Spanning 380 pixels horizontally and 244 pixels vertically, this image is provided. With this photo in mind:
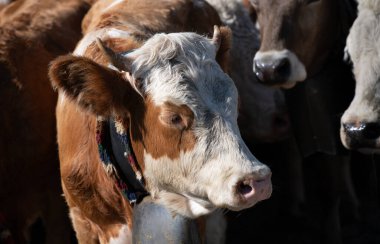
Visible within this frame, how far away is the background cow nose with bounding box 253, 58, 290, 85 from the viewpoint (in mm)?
4812

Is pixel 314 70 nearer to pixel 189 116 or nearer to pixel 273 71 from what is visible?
pixel 273 71

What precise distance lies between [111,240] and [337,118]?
1788mm

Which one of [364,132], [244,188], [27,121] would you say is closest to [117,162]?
[244,188]

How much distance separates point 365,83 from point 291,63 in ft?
1.84

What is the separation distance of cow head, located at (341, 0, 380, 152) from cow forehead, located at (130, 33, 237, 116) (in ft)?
3.65

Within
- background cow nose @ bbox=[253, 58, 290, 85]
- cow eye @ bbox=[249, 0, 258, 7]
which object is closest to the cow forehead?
background cow nose @ bbox=[253, 58, 290, 85]

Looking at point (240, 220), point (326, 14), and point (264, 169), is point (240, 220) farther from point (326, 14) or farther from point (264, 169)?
point (264, 169)

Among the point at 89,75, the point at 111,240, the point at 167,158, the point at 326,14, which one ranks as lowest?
the point at 111,240

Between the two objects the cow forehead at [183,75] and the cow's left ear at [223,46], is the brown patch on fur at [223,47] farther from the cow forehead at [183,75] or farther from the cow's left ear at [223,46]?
the cow forehead at [183,75]

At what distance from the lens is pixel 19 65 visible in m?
4.71

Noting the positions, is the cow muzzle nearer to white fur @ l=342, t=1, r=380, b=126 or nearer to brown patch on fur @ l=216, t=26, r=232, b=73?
brown patch on fur @ l=216, t=26, r=232, b=73

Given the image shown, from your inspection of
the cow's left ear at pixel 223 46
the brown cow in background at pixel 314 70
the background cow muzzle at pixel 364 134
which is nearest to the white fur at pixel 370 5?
the brown cow in background at pixel 314 70

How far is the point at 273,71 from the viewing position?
4.80 m

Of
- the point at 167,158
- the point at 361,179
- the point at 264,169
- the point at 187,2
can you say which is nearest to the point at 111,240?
the point at 167,158
